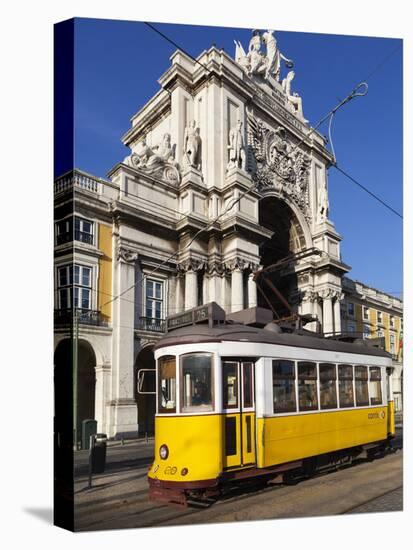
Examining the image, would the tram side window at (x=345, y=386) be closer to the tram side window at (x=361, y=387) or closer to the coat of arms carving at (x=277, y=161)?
the tram side window at (x=361, y=387)

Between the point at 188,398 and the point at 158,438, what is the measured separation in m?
0.88

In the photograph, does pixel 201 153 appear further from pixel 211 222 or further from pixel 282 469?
pixel 282 469

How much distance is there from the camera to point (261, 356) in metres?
8.77

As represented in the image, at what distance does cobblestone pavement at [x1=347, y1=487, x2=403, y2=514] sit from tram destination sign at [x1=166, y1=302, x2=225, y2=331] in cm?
388

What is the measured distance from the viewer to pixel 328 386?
1021 cm

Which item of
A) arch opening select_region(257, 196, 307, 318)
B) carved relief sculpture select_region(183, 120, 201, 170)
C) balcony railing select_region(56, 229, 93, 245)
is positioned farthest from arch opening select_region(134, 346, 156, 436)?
arch opening select_region(257, 196, 307, 318)

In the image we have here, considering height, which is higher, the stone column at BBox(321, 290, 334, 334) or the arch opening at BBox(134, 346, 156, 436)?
the stone column at BBox(321, 290, 334, 334)

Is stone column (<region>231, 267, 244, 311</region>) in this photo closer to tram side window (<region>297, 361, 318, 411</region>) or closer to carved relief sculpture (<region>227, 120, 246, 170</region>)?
carved relief sculpture (<region>227, 120, 246, 170</region>)

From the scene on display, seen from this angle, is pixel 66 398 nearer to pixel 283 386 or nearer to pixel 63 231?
pixel 63 231

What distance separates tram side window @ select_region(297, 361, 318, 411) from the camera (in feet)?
31.0

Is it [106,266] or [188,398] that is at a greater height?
[106,266]

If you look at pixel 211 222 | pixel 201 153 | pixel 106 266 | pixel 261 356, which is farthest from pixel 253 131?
pixel 261 356

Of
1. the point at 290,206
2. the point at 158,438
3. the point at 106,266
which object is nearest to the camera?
the point at 158,438

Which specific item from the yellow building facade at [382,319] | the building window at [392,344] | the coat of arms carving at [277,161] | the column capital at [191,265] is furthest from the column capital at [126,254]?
the coat of arms carving at [277,161]
